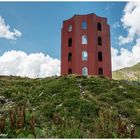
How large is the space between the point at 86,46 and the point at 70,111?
109ft

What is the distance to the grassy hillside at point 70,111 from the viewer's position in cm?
984

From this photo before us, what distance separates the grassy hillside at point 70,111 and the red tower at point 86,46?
68.1 ft

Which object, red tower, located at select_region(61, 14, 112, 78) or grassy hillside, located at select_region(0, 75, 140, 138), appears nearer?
grassy hillside, located at select_region(0, 75, 140, 138)

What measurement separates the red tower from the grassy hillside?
20.8m

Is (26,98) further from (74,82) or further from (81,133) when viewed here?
(81,133)

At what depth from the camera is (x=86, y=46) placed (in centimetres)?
4922

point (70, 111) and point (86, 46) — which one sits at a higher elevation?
point (86, 46)

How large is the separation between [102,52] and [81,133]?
39987 mm

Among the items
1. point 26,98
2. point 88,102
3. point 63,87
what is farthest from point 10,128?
point 63,87

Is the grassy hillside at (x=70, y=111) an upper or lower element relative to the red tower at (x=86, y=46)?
lower

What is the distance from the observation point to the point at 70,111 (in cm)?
1655

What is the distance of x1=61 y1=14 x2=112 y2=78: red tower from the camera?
4862cm

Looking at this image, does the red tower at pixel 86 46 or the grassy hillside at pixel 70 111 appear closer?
the grassy hillside at pixel 70 111

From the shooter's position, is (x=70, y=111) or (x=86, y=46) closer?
(x=70, y=111)
